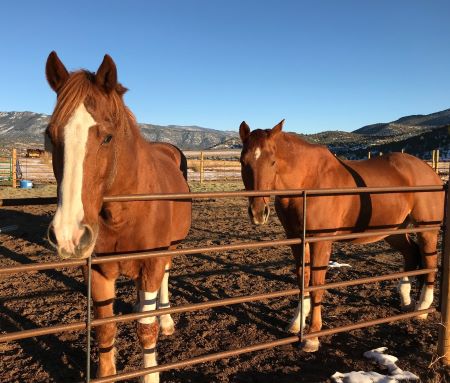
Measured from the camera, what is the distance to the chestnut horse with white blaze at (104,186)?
178 cm

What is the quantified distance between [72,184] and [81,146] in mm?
197

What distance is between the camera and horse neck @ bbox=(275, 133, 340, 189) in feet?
13.1

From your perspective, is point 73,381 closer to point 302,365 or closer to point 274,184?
point 302,365

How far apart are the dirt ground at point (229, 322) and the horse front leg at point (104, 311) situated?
0.41 m

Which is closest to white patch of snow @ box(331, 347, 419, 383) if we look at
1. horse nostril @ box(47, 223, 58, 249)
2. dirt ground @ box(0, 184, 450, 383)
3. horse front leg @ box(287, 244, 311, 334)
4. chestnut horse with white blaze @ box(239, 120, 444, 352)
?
dirt ground @ box(0, 184, 450, 383)

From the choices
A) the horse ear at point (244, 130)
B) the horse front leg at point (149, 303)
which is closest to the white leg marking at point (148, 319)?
the horse front leg at point (149, 303)

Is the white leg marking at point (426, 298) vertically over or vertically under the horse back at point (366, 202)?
under

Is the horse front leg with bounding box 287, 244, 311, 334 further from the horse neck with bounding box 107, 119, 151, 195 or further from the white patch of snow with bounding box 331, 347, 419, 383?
the horse neck with bounding box 107, 119, 151, 195

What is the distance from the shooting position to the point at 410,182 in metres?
4.58

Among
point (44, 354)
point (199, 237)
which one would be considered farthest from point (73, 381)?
point (199, 237)

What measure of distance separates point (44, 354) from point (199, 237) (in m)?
4.88

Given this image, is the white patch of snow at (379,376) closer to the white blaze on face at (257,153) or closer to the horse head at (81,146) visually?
the white blaze on face at (257,153)

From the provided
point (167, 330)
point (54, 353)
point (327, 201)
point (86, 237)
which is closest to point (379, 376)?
point (327, 201)

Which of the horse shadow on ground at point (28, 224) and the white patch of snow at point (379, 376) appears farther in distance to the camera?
the horse shadow on ground at point (28, 224)
